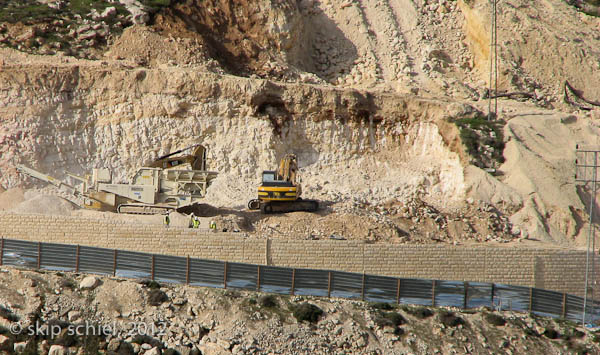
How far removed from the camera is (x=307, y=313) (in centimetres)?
2184

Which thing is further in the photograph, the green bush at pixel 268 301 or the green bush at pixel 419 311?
the green bush at pixel 419 311

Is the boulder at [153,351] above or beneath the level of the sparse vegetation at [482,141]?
beneath

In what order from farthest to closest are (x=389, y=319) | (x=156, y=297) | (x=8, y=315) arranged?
(x=389, y=319)
(x=156, y=297)
(x=8, y=315)

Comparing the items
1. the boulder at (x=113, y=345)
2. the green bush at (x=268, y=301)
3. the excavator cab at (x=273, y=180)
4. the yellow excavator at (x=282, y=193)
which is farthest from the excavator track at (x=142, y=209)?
the boulder at (x=113, y=345)

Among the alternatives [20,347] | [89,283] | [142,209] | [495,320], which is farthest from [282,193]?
[20,347]

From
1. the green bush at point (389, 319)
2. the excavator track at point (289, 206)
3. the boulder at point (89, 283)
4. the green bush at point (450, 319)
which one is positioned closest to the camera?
the boulder at point (89, 283)

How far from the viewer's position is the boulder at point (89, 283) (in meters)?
21.7

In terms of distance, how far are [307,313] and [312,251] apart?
299 centimetres

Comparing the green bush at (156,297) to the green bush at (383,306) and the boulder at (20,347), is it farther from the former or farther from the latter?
the green bush at (383,306)

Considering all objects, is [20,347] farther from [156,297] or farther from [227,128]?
[227,128]

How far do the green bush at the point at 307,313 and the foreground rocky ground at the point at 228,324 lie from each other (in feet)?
0.11

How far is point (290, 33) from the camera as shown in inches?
1556

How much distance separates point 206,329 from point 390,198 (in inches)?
508

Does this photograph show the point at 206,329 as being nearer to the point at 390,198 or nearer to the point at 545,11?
the point at 390,198
